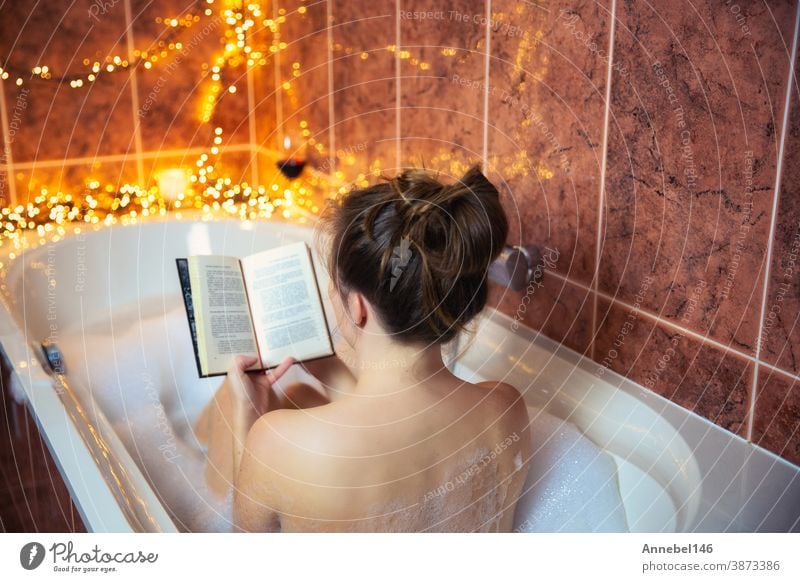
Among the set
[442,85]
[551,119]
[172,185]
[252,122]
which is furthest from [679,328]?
[172,185]

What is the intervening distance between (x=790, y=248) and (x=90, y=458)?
0.66m

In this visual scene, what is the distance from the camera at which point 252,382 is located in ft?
3.00

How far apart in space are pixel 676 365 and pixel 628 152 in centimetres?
23

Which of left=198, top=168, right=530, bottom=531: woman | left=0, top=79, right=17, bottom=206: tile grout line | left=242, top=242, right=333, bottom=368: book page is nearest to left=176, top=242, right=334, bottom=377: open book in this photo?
left=242, top=242, right=333, bottom=368: book page

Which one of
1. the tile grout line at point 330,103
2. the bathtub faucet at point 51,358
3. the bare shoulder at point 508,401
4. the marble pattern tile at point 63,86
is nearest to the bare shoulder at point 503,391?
the bare shoulder at point 508,401

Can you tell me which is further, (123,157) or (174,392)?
(123,157)

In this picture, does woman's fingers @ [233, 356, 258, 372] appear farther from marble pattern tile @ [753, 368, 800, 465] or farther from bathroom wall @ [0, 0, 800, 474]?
marble pattern tile @ [753, 368, 800, 465]

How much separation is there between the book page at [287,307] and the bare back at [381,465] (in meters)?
0.13

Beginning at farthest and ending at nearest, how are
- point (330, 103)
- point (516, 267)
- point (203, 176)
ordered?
1. point (203, 176)
2. point (330, 103)
3. point (516, 267)

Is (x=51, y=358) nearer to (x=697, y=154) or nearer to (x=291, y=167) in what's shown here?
(x=291, y=167)

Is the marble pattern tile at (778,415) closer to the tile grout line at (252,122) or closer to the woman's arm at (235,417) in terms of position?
the woman's arm at (235,417)

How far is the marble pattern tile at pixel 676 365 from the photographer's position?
2.77 ft

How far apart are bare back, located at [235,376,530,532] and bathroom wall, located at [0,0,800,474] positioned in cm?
22

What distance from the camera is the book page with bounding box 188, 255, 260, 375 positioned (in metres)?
0.88
